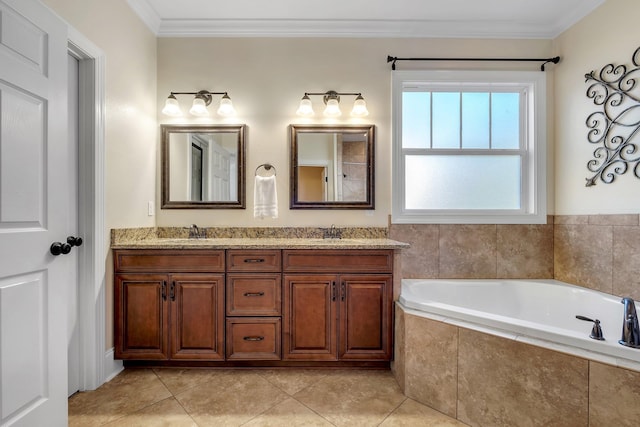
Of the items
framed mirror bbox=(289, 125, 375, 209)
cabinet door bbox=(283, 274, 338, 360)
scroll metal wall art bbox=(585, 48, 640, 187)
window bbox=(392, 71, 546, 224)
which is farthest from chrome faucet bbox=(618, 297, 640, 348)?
framed mirror bbox=(289, 125, 375, 209)

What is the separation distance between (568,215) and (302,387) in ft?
7.74

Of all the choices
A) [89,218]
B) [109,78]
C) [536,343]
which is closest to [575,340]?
[536,343]

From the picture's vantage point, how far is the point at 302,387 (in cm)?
Answer: 170

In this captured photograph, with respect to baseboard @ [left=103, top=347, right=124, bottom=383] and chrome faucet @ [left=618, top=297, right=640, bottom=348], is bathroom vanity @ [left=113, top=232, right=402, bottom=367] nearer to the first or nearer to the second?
baseboard @ [left=103, top=347, right=124, bottom=383]

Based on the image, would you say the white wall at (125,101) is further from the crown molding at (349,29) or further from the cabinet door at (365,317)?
the cabinet door at (365,317)

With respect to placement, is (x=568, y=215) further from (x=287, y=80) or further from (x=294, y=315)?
(x=287, y=80)

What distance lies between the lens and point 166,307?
183cm

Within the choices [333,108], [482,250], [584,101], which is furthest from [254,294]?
[584,101]

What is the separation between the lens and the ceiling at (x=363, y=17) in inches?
81.7

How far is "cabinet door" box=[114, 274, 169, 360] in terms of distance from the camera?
183 centimetres

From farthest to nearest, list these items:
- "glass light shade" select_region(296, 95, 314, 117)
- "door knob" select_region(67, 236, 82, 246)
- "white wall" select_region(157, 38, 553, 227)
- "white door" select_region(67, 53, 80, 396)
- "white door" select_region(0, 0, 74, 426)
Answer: "white wall" select_region(157, 38, 553, 227) < "glass light shade" select_region(296, 95, 314, 117) < "white door" select_region(67, 53, 80, 396) < "door knob" select_region(67, 236, 82, 246) < "white door" select_region(0, 0, 74, 426)

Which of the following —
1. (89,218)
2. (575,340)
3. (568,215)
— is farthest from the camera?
(568,215)

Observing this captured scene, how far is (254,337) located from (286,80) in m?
2.01

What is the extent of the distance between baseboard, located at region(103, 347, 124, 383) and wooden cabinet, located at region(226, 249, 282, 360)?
→ 743 mm
